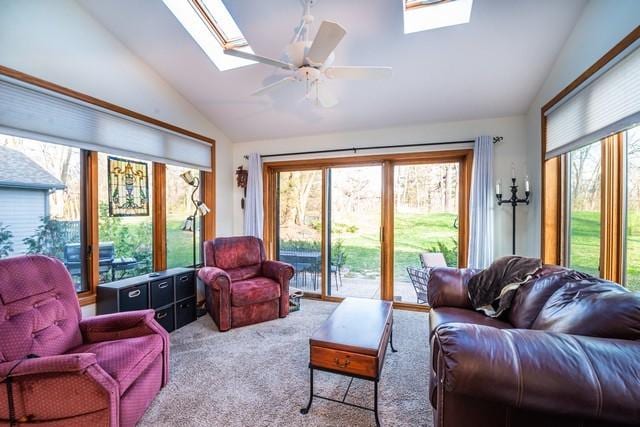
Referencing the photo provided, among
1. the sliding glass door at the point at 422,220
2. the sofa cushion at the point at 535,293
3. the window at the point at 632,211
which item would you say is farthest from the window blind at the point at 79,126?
the window at the point at 632,211

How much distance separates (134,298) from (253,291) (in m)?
1.16

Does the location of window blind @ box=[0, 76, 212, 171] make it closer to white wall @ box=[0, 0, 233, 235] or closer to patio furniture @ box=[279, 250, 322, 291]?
white wall @ box=[0, 0, 233, 235]

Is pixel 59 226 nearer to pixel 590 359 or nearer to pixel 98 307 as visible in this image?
pixel 98 307

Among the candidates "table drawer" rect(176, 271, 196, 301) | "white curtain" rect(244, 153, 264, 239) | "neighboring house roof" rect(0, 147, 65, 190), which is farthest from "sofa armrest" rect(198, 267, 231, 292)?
"neighboring house roof" rect(0, 147, 65, 190)

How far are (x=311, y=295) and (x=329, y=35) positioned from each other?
359 centimetres

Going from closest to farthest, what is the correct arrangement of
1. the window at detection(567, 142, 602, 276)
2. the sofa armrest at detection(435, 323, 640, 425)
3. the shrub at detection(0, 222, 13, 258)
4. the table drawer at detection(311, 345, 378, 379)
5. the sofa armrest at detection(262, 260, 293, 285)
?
1. the sofa armrest at detection(435, 323, 640, 425)
2. the table drawer at detection(311, 345, 378, 379)
3. the shrub at detection(0, 222, 13, 258)
4. the window at detection(567, 142, 602, 276)
5. the sofa armrest at detection(262, 260, 293, 285)

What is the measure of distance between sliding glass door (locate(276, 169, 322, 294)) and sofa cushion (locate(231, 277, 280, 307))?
41.0 inches

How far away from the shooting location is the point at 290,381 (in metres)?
2.19

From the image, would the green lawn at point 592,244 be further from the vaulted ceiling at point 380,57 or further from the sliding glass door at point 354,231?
the sliding glass door at point 354,231

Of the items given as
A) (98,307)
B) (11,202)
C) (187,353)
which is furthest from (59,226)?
(187,353)

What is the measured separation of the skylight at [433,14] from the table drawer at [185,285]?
11.3ft

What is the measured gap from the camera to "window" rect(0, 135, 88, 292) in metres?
2.27

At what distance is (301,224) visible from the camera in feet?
14.9

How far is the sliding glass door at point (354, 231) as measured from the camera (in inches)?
163
